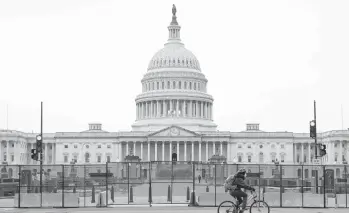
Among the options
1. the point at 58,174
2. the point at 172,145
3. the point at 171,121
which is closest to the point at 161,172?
the point at 58,174

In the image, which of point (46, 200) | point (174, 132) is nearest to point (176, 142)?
point (174, 132)

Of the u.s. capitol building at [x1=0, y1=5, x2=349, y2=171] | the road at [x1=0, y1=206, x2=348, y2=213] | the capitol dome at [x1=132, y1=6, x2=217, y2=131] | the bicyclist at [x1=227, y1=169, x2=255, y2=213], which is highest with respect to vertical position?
the capitol dome at [x1=132, y1=6, x2=217, y2=131]

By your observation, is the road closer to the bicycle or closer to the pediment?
the bicycle

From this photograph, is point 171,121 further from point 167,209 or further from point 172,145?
point 167,209

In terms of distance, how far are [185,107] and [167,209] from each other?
141 m

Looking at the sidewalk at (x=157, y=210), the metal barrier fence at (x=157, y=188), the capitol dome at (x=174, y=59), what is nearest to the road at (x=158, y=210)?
the sidewalk at (x=157, y=210)

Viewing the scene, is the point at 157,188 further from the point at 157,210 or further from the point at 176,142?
the point at 176,142

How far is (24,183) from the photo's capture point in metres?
58.0

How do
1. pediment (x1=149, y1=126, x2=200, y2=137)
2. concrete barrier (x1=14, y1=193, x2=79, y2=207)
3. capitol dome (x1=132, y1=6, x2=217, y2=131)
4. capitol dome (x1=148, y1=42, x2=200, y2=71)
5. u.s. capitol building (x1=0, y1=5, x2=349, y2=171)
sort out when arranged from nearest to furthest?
concrete barrier (x1=14, y1=193, x2=79, y2=207) < pediment (x1=149, y1=126, x2=200, y2=137) < u.s. capitol building (x1=0, y1=5, x2=349, y2=171) < capitol dome (x1=132, y1=6, x2=217, y2=131) < capitol dome (x1=148, y1=42, x2=200, y2=71)

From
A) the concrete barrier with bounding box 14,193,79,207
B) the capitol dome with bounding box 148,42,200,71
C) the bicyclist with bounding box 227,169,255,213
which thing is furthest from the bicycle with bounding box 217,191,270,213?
the capitol dome with bounding box 148,42,200,71

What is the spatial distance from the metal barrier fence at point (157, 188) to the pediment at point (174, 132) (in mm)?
107294

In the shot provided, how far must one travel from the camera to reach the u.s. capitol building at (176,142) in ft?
564

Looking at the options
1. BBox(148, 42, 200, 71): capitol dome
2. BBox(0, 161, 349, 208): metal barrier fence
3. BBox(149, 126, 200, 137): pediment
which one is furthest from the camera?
BBox(148, 42, 200, 71): capitol dome

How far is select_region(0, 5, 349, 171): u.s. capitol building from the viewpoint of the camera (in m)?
172
